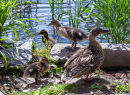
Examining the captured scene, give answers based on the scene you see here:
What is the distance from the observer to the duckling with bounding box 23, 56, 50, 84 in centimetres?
523

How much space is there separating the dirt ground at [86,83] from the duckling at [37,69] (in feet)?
0.73

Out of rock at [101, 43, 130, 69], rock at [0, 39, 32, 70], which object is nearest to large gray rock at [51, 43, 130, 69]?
rock at [101, 43, 130, 69]

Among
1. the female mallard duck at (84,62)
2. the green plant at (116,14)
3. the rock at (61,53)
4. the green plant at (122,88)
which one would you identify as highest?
the green plant at (116,14)

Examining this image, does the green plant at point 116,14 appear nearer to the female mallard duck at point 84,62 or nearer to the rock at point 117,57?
the rock at point 117,57

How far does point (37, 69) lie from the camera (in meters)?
5.36

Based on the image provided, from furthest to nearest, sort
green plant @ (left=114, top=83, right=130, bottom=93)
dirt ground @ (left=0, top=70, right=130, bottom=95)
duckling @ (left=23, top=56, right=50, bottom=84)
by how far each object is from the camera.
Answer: duckling @ (left=23, top=56, right=50, bottom=84)
dirt ground @ (left=0, top=70, right=130, bottom=95)
green plant @ (left=114, top=83, right=130, bottom=93)

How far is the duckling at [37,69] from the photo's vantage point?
17.2ft

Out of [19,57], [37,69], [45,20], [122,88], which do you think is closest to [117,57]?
[122,88]

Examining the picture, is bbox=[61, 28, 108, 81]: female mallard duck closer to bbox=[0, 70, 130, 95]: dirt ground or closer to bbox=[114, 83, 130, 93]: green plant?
bbox=[0, 70, 130, 95]: dirt ground

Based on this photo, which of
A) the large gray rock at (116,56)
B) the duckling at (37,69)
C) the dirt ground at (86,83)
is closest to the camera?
the dirt ground at (86,83)

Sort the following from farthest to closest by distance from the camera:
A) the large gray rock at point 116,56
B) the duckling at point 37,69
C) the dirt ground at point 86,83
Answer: the large gray rock at point 116,56 → the duckling at point 37,69 → the dirt ground at point 86,83

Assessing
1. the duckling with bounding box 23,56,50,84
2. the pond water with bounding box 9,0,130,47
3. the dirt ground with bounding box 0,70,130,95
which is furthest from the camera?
the pond water with bounding box 9,0,130,47

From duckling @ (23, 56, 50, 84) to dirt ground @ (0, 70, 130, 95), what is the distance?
221mm

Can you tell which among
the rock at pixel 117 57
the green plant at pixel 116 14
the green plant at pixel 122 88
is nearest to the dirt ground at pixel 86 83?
the green plant at pixel 122 88
